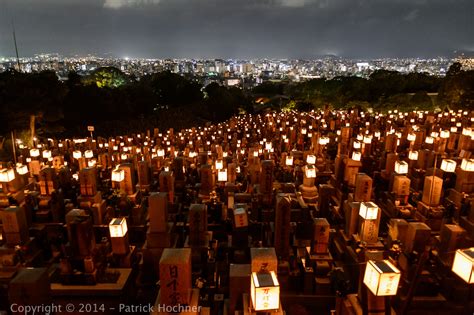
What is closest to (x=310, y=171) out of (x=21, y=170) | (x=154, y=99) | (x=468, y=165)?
(x=468, y=165)

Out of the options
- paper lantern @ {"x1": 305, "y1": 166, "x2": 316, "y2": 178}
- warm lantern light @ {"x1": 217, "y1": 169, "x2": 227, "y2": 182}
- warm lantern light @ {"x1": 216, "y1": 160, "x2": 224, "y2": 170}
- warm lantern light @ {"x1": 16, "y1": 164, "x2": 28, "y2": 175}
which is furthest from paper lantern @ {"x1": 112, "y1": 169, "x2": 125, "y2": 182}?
paper lantern @ {"x1": 305, "y1": 166, "x2": 316, "y2": 178}

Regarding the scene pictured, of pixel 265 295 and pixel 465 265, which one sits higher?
pixel 465 265

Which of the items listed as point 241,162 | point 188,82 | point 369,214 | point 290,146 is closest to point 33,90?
point 241,162

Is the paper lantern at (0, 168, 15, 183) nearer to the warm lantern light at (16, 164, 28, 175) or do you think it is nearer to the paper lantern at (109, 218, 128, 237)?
the warm lantern light at (16, 164, 28, 175)

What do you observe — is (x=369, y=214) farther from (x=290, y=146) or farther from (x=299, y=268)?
(x=290, y=146)

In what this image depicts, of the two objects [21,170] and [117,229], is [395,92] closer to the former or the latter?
[21,170]

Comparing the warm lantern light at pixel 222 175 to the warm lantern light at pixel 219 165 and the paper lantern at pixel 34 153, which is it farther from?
the paper lantern at pixel 34 153

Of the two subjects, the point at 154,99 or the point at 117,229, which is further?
the point at 154,99
